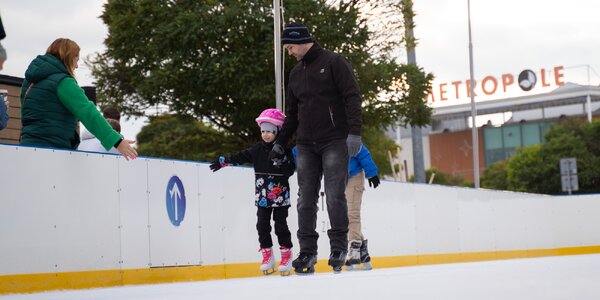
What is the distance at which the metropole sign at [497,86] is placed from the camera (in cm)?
10000

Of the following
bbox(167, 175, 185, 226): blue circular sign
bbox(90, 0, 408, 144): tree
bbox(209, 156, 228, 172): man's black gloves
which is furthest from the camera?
bbox(90, 0, 408, 144): tree

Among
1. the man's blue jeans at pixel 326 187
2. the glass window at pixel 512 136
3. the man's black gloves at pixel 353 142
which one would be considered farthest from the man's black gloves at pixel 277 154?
the glass window at pixel 512 136

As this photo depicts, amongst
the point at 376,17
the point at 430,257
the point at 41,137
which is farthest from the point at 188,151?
the point at 41,137

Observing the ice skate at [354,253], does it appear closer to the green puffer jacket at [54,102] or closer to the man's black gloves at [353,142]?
the man's black gloves at [353,142]

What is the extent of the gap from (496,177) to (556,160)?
913cm

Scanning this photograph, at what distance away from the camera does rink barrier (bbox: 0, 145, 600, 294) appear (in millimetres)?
8641

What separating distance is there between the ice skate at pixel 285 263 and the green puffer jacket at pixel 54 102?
2.12m

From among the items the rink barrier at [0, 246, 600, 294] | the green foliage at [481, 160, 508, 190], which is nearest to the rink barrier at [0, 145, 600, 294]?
the rink barrier at [0, 246, 600, 294]

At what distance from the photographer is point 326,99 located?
8875 millimetres

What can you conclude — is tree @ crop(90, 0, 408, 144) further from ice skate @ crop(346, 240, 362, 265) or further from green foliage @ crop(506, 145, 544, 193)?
green foliage @ crop(506, 145, 544, 193)

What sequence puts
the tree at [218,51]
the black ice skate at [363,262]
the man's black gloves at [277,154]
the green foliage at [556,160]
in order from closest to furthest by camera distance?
1. the man's black gloves at [277,154]
2. the black ice skate at [363,262]
3. the tree at [218,51]
4. the green foliage at [556,160]

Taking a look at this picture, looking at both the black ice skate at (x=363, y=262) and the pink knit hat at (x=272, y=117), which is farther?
the black ice skate at (x=363, y=262)

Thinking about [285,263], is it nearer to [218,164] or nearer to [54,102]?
[218,164]

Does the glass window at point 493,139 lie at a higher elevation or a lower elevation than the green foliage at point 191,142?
higher
